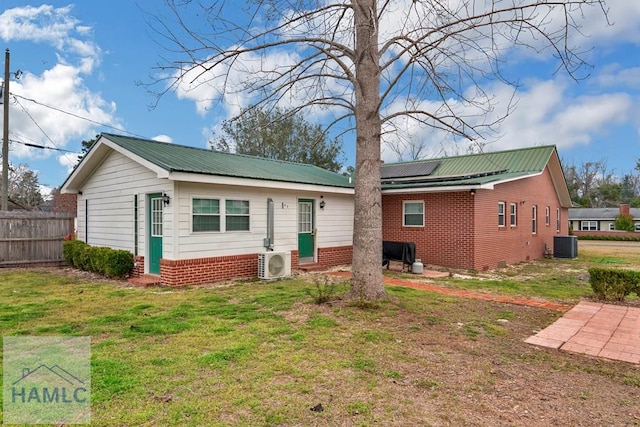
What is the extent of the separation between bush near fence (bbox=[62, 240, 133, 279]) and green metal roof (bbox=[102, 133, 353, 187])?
111 inches

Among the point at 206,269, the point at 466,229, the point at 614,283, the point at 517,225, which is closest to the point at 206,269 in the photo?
the point at 206,269

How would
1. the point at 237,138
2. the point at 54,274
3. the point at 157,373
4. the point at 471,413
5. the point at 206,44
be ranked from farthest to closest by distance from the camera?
the point at 237,138 < the point at 54,274 < the point at 206,44 < the point at 157,373 < the point at 471,413

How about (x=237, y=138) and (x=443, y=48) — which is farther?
(x=237, y=138)

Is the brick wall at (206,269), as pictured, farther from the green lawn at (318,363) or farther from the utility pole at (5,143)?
the utility pole at (5,143)

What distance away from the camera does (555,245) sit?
1828 centimetres

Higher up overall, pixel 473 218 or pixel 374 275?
pixel 473 218

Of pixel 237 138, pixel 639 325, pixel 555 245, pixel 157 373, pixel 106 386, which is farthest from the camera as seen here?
pixel 237 138

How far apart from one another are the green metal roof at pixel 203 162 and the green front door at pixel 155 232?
1101mm

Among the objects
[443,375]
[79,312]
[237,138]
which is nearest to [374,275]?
[443,375]

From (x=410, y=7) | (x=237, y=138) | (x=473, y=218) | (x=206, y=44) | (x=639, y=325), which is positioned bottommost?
(x=639, y=325)

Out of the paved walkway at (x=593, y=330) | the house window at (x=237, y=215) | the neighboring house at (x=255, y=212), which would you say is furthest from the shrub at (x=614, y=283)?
the house window at (x=237, y=215)

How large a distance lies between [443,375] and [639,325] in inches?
157

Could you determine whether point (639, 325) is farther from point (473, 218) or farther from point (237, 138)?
point (237, 138)

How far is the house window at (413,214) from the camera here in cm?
1358
